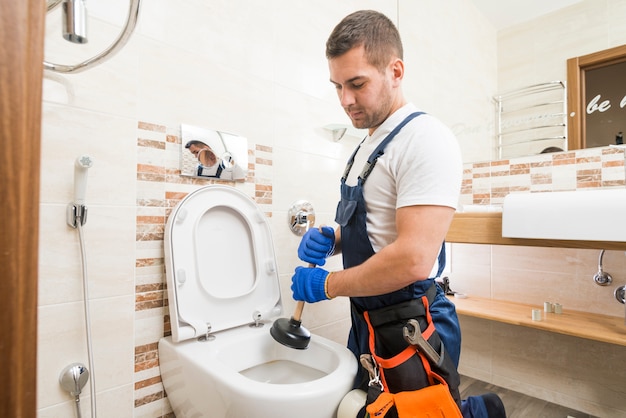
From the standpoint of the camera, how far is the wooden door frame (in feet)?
0.87

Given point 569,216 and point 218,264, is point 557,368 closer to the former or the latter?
point 569,216

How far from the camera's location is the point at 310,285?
983 millimetres

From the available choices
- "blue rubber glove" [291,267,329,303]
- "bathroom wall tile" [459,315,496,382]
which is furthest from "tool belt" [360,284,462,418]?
"bathroom wall tile" [459,315,496,382]

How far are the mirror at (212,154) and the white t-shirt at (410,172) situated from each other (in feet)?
1.57

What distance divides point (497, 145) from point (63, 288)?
2050 mm

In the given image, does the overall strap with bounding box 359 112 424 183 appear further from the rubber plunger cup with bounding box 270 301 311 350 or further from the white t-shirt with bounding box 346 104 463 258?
the rubber plunger cup with bounding box 270 301 311 350

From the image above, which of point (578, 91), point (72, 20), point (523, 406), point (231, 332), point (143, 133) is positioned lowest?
point (523, 406)

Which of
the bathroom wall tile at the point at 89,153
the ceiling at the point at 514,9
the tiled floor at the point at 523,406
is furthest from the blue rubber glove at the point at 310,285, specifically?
the ceiling at the point at 514,9

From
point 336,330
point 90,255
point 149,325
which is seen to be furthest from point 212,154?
point 336,330

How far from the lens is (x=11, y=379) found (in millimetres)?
268

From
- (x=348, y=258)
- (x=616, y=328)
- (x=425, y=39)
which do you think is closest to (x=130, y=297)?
(x=348, y=258)

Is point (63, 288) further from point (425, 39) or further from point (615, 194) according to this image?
point (425, 39)

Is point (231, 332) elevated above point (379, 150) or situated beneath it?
situated beneath

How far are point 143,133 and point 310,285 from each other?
665 mm
